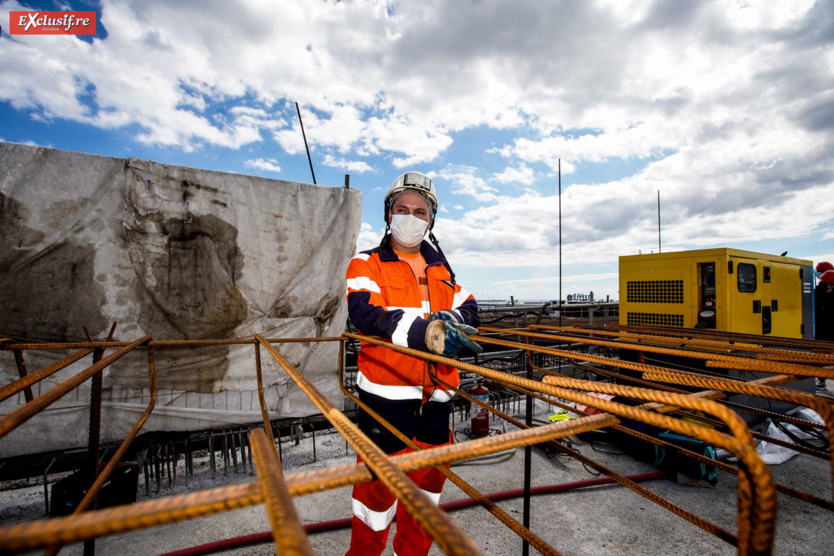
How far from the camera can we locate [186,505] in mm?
558

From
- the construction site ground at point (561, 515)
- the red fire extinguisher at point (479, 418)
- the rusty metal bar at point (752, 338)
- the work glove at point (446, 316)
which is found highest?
the work glove at point (446, 316)

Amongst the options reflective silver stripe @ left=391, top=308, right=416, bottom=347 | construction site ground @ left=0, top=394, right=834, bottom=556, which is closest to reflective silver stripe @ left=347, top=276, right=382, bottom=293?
reflective silver stripe @ left=391, top=308, right=416, bottom=347

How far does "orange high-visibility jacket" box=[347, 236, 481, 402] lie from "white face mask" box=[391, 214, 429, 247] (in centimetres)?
21

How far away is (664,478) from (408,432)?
3.06 m

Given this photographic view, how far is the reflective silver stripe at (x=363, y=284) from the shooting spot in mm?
2320

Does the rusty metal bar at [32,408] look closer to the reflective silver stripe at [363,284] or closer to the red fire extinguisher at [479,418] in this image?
the reflective silver stripe at [363,284]

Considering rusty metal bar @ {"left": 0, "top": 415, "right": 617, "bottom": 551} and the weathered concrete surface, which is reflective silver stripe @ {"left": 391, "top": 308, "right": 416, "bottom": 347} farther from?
the weathered concrete surface

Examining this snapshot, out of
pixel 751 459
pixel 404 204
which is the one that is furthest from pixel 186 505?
pixel 404 204

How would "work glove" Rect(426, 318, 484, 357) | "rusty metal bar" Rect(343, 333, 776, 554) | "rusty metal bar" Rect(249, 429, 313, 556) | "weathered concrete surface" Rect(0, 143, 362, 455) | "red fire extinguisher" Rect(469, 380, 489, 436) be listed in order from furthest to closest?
1. "red fire extinguisher" Rect(469, 380, 489, 436)
2. "weathered concrete surface" Rect(0, 143, 362, 455)
3. "work glove" Rect(426, 318, 484, 357)
4. "rusty metal bar" Rect(343, 333, 776, 554)
5. "rusty metal bar" Rect(249, 429, 313, 556)

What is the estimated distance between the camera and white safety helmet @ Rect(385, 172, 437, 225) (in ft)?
9.10

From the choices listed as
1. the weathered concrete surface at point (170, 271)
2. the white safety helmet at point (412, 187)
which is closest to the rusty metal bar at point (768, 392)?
the white safety helmet at point (412, 187)

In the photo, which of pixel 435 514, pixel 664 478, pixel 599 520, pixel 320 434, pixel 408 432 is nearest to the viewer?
pixel 435 514

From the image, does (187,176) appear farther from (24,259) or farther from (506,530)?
(506,530)

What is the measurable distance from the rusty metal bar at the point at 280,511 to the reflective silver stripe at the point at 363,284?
63.0 inches
